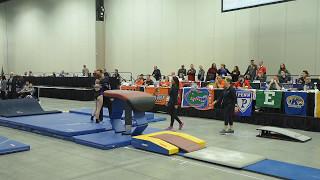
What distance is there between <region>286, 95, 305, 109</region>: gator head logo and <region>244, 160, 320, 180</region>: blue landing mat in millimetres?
4602

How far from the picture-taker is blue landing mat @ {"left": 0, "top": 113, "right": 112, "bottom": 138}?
8.90 m

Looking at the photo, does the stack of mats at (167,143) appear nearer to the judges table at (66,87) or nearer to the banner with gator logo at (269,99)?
the banner with gator logo at (269,99)

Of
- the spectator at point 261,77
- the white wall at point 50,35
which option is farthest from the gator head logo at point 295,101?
the white wall at point 50,35

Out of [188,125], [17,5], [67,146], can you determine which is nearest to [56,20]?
[17,5]

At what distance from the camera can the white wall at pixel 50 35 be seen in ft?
86.2

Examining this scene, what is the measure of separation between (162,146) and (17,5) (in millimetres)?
30652

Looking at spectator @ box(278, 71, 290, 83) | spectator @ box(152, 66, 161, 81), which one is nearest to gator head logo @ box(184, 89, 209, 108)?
spectator @ box(278, 71, 290, 83)

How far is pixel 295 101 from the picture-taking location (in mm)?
10648

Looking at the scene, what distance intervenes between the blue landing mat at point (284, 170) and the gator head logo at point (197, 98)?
6.55 m

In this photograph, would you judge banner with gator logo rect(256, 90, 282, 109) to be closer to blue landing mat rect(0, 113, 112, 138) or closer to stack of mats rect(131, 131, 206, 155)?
stack of mats rect(131, 131, 206, 155)

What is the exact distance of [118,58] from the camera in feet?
81.3

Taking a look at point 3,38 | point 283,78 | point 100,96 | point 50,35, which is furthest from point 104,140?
point 3,38

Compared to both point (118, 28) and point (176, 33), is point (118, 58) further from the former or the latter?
point (176, 33)

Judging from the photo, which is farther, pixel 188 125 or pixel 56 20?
pixel 56 20
